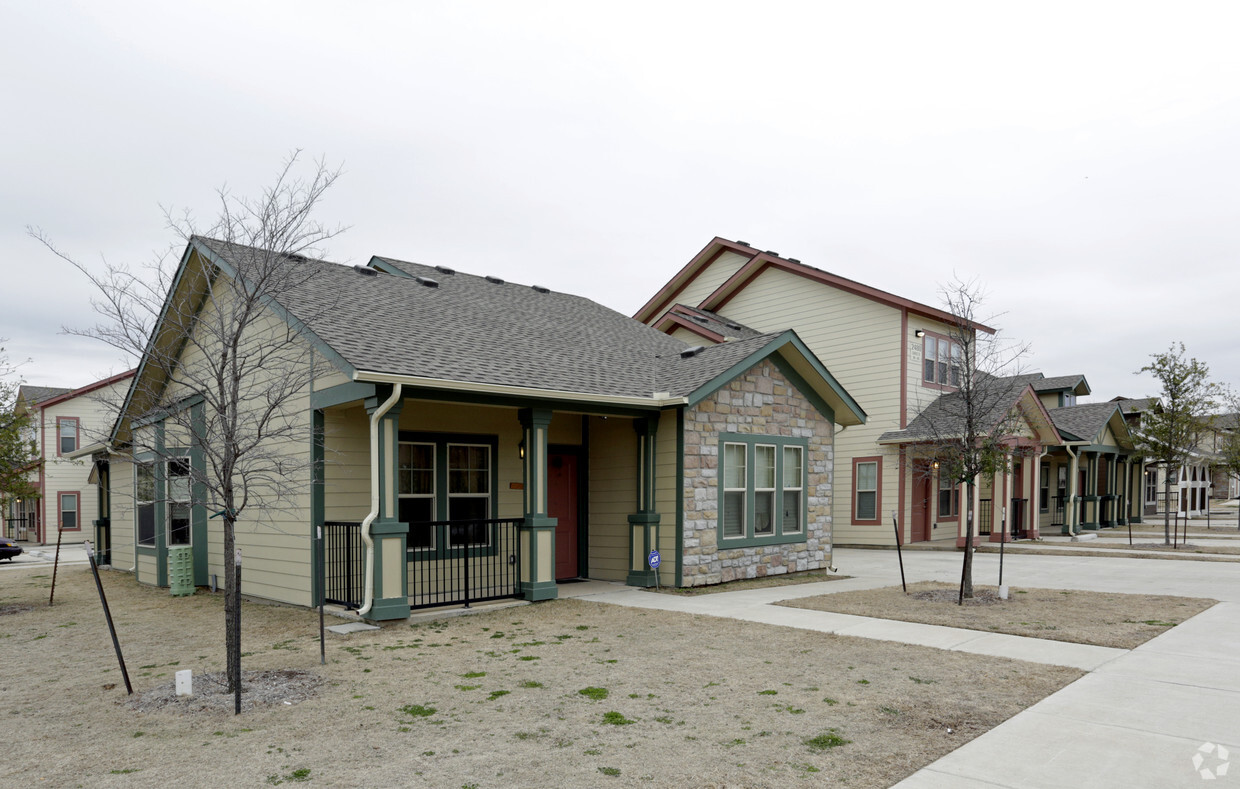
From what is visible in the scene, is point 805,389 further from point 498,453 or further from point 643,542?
point 498,453

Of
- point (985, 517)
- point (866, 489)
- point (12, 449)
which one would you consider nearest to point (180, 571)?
point (12, 449)

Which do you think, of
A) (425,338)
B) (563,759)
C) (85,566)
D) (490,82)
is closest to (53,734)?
(563,759)

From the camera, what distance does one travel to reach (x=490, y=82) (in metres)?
12.7

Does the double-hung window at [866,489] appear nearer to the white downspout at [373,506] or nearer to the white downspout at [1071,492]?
the white downspout at [1071,492]

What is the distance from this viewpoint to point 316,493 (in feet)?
33.4

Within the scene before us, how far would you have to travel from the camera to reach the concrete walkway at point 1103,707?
4535 mm

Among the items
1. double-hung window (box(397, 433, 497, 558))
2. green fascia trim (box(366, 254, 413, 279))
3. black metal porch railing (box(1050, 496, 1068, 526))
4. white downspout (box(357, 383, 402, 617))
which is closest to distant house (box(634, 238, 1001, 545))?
black metal porch railing (box(1050, 496, 1068, 526))

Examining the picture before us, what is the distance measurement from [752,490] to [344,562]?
6160 millimetres

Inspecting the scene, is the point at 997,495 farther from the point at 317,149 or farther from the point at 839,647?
the point at 317,149

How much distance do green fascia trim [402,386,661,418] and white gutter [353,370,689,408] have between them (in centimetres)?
11

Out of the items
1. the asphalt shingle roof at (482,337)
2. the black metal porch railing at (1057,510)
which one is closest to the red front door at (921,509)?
the asphalt shingle roof at (482,337)

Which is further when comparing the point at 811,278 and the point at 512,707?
the point at 811,278

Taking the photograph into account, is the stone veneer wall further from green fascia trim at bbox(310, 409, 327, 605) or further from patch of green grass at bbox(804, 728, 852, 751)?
patch of green grass at bbox(804, 728, 852, 751)

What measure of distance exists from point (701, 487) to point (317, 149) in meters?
6.92
